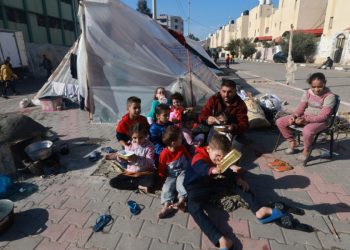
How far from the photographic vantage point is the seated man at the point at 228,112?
3863 millimetres

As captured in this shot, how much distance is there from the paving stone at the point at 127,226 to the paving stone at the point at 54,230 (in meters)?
0.54

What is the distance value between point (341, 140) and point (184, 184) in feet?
12.4

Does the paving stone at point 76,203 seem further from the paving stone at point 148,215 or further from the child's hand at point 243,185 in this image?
the child's hand at point 243,185

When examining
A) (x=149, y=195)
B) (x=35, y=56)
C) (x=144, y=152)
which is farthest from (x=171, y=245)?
(x=35, y=56)

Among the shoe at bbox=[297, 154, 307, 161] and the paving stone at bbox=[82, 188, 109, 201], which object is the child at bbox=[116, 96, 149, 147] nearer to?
the paving stone at bbox=[82, 188, 109, 201]

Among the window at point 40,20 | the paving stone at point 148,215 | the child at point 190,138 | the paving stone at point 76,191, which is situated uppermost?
the window at point 40,20

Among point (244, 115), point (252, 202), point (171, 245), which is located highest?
point (244, 115)

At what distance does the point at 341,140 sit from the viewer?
4957 mm

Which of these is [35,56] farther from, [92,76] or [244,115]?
[244,115]

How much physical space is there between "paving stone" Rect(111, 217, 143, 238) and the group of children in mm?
270

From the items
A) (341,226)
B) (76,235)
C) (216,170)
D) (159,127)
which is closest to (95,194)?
(76,235)

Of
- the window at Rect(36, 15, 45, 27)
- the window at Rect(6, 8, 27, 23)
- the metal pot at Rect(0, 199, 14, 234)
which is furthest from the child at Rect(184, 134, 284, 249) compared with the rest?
the window at Rect(36, 15, 45, 27)

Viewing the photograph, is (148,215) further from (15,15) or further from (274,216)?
(15,15)

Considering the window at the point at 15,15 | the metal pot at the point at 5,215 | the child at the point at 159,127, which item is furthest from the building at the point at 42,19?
the metal pot at the point at 5,215
